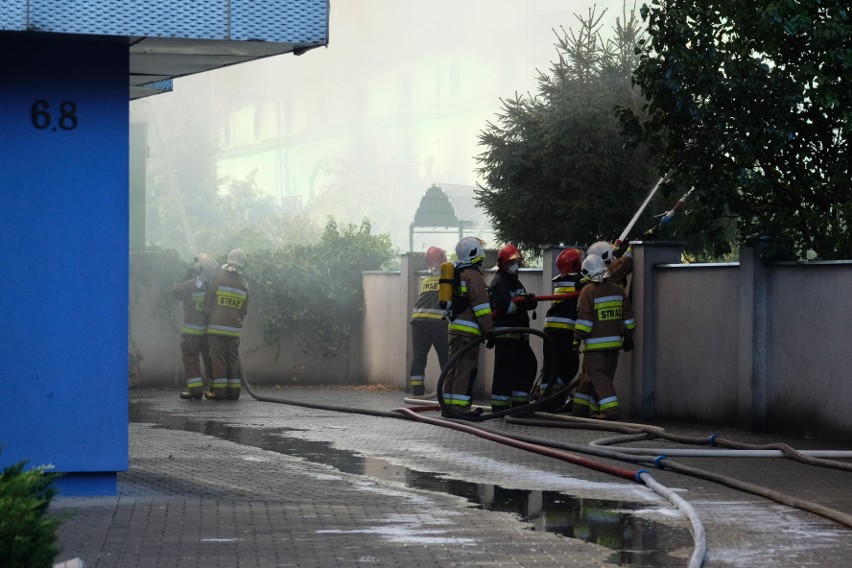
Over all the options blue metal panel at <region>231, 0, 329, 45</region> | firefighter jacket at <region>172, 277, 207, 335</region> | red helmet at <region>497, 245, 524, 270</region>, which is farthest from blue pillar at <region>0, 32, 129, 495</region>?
firefighter jacket at <region>172, 277, 207, 335</region>

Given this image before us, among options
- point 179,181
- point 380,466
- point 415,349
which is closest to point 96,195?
point 380,466

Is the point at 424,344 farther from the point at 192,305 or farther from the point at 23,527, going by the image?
the point at 23,527

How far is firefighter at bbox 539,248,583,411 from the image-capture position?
15.4 meters

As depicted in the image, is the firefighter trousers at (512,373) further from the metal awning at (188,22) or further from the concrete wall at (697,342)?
the metal awning at (188,22)

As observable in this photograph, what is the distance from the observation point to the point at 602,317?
1446 cm

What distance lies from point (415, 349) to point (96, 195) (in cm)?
1066

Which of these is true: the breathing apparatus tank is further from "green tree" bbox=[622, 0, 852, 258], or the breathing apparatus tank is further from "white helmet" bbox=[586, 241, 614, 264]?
"green tree" bbox=[622, 0, 852, 258]

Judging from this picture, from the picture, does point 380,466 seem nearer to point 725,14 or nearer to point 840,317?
point 840,317

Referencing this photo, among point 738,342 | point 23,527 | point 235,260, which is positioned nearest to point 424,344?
point 235,260

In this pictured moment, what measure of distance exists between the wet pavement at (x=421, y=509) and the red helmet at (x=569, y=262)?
3174 millimetres

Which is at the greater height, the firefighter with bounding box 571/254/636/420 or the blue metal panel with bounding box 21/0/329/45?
the blue metal panel with bounding box 21/0/329/45

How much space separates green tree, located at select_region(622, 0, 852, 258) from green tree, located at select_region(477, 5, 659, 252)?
261 inches

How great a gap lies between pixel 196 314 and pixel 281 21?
11483mm

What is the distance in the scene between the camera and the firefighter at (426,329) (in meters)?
18.7
